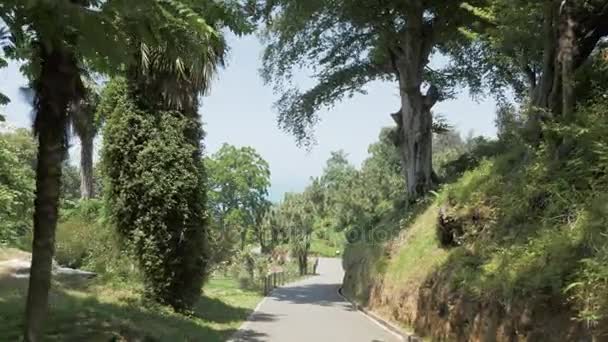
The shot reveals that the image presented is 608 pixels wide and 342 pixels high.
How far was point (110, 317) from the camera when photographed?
12.2 metres

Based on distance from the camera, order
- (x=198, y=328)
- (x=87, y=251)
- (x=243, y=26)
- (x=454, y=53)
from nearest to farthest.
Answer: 1. (x=243, y=26)
2. (x=198, y=328)
3. (x=87, y=251)
4. (x=454, y=53)

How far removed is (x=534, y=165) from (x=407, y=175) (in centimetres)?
1617

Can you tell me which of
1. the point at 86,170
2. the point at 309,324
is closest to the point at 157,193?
the point at 309,324

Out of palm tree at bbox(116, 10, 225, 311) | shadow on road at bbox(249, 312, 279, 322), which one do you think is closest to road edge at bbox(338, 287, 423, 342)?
shadow on road at bbox(249, 312, 279, 322)

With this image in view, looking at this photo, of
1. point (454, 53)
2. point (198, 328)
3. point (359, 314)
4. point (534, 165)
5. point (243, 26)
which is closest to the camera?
point (243, 26)

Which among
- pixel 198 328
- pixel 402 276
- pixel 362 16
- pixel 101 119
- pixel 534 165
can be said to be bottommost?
pixel 198 328

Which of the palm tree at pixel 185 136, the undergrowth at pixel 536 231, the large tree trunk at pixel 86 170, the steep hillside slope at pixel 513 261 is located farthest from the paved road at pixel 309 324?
the large tree trunk at pixel 86 170

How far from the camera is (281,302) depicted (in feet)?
82.3

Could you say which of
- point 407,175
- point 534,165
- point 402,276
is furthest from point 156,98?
point 407,175

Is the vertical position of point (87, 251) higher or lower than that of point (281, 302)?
higher

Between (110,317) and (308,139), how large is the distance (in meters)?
20.8

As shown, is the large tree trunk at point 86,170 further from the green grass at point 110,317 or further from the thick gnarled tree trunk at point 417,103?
the thick gnarled tree trunk at point 417,103

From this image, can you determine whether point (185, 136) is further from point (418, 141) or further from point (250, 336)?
point (418, 141)

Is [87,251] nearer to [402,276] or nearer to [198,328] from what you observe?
[198,328]
